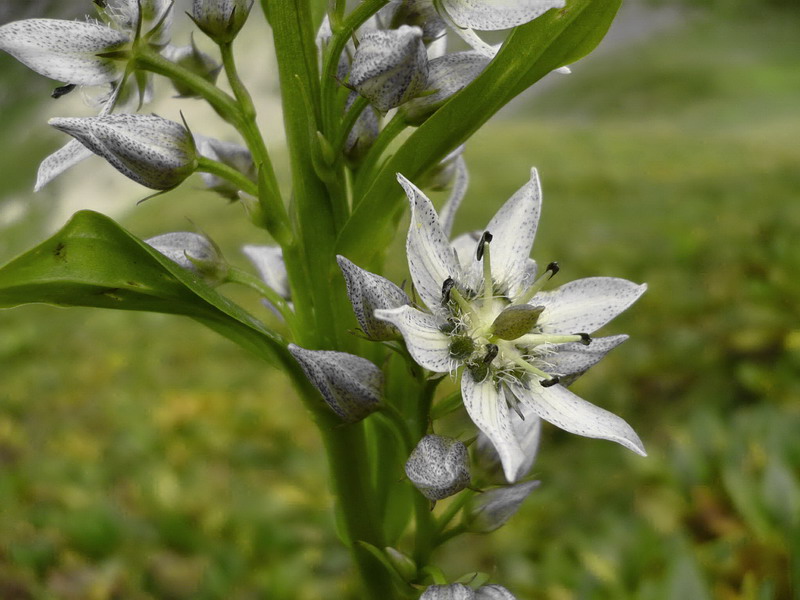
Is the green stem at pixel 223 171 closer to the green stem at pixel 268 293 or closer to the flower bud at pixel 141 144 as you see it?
the flower bud at pixel 141 144

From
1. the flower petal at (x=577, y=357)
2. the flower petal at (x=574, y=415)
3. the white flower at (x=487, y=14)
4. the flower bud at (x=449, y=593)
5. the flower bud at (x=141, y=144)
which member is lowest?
the flower bud at (x=449, y=593)

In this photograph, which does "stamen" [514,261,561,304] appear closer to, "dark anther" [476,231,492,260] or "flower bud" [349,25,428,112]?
"dark anther" [476,231,492,260]

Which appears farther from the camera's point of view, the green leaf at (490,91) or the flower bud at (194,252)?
the flower bud at (194,252)

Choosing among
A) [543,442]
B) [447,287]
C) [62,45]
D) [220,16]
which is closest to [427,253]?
[447,287]

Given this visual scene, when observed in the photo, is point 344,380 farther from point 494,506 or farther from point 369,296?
point 494,506

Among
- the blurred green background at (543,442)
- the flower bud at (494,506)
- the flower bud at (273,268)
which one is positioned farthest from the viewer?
the blurred green background at (543,442)


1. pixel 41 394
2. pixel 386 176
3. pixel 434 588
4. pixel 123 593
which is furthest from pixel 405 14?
pixel 41 394

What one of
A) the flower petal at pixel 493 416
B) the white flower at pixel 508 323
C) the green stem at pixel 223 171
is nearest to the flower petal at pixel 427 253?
the white flower at pixel 508 323
